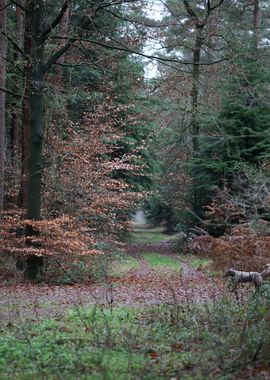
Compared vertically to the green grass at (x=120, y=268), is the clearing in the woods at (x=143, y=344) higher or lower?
higher

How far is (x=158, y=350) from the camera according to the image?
5.76 metres

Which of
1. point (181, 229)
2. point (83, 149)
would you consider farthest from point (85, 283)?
point (181, 229)

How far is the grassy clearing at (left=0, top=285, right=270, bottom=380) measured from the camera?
4.79 metres

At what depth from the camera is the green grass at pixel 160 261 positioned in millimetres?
19919

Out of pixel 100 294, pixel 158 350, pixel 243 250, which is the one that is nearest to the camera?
pixel 158 350

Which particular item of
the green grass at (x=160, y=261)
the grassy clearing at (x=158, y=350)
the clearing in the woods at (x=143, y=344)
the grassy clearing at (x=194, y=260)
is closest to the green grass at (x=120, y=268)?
the green grass at (x=160, y=261)

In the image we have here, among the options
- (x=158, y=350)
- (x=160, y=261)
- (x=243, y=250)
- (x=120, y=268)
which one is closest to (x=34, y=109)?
(x=243, y=250)

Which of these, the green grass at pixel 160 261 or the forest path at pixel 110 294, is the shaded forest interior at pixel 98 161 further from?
the green grass at pixel 160 261

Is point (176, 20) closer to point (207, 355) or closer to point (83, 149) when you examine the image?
point (83, 149)

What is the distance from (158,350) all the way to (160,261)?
1673 centimetres

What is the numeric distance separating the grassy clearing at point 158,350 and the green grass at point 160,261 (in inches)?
487

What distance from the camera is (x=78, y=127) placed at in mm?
18844

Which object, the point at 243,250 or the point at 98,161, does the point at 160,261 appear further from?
the point at 243,250

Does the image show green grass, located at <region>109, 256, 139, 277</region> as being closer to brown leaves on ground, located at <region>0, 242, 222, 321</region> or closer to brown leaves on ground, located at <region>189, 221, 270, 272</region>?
brown leaves on ground, located at <region>0, 242, 222, 321</region>
